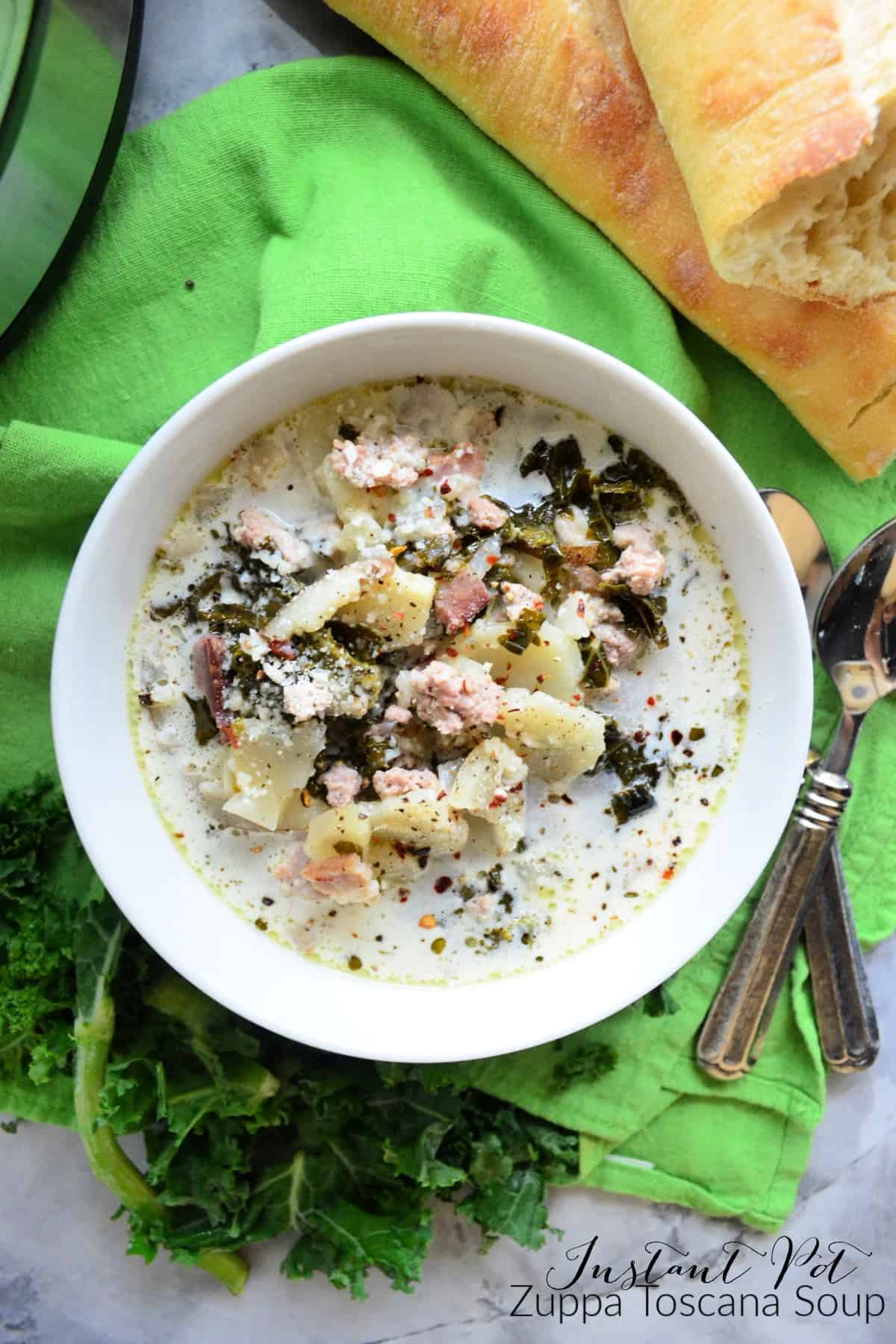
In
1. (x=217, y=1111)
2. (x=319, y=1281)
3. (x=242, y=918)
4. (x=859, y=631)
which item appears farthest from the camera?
(x=319, y=1281)

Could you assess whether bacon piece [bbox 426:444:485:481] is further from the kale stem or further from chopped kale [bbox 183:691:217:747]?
the kale stem

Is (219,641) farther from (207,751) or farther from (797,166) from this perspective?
(797,166)

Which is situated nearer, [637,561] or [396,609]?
[396,609]

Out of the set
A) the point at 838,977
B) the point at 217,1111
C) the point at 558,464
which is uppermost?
the point at 558,464

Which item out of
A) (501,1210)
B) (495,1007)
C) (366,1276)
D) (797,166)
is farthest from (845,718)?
(366,1276)

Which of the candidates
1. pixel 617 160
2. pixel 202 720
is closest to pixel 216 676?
pixel 202 720

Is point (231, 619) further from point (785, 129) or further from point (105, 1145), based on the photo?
point (785, 129)
